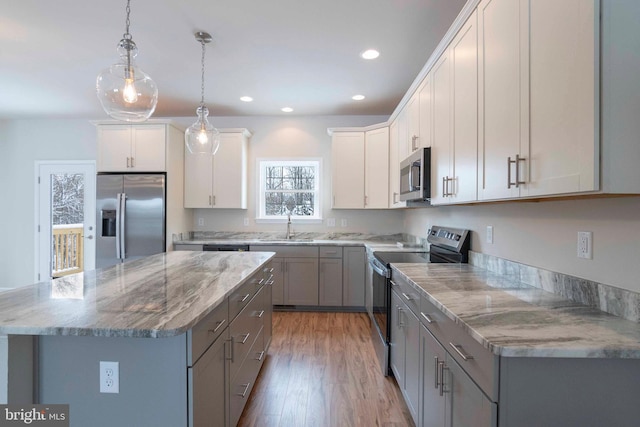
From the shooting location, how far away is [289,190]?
193 inches

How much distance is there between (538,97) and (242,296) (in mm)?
1703

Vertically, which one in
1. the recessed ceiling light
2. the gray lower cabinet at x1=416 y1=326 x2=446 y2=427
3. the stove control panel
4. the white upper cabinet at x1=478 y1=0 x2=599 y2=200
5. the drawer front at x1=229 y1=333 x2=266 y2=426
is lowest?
the drawer front at x1=229 y1=333 x2=266 y2=426

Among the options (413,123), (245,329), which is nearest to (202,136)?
(245,329)

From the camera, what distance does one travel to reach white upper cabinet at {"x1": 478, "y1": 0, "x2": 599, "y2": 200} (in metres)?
0.99

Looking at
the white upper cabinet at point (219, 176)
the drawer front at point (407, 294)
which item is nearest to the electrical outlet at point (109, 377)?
the drawer front at point (407, 294)

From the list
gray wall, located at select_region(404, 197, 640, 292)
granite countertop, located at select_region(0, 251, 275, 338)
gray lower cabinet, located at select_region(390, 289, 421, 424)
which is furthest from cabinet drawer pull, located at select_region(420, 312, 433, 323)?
granite countertop, located at select_region(0, 251, 275, 338)

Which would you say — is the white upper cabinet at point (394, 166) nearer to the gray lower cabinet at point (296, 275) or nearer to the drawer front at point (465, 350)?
the gray lower cabinet at point (296, 275)

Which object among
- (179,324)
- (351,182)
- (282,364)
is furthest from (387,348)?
(351,182)

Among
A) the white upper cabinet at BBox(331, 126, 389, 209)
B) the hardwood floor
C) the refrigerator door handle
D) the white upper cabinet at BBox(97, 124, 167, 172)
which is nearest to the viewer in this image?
the hardwood floor

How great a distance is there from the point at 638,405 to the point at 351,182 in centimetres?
362

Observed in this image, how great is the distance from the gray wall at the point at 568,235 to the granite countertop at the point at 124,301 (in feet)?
5.12

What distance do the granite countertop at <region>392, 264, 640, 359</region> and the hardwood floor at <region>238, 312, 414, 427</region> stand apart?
3.17 feet

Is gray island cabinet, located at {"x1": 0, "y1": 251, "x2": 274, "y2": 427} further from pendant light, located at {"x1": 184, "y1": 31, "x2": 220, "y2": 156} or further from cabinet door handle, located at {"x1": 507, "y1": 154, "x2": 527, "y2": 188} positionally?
pendant light, located at {"x1": 184, "y1": 31, "x2": 220, "y2": 156}

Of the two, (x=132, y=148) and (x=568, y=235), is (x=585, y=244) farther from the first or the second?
(x=132, y=148)
